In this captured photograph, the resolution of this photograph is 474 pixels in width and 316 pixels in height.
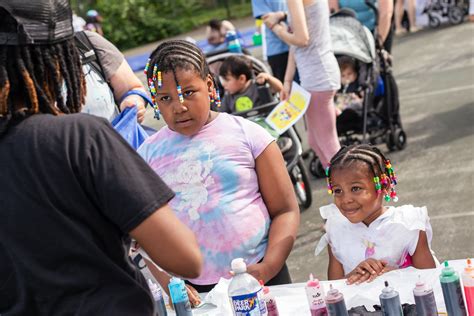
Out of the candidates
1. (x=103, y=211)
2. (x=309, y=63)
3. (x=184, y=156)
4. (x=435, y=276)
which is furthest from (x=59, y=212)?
(x=309, y=63)

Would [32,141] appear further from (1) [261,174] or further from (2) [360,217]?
(2) [360,217]

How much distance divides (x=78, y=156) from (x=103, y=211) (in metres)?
0.14

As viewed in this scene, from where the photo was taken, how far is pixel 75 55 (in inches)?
86.5

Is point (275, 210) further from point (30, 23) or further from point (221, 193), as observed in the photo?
point (30, 23)

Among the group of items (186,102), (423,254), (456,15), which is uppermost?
(186,102)

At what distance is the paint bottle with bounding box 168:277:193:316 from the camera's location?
3.30 m

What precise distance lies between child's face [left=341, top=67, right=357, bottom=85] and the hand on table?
4.46 metres

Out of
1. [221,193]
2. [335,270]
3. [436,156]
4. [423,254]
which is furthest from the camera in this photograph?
[436,156]

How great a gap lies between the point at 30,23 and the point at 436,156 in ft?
21.4

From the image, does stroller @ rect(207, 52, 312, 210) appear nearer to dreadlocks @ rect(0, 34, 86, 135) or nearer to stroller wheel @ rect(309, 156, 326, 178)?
stroller wheel @ rect(309, 156, 326, 178)

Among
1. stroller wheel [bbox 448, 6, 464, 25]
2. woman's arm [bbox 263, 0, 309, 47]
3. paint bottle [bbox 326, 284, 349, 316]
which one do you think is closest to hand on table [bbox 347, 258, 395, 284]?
paint bottle [bbox 326, 284, 349, 316]

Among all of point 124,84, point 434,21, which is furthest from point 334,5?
point 434,21

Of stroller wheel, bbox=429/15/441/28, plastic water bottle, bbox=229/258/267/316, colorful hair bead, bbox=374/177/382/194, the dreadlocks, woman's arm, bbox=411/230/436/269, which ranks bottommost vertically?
stroller wheel, bbox=429/15/441/28

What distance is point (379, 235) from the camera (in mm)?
3695
